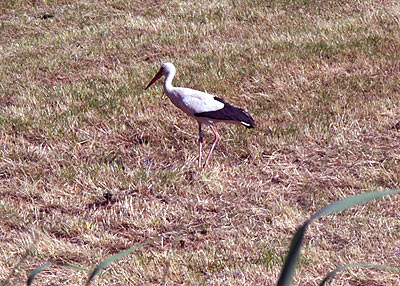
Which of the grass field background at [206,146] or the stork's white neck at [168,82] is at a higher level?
the stork's white neck at [168,82]

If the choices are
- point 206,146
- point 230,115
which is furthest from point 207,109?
point 206,146

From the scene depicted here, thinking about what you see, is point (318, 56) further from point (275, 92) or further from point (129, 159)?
point (129, 159)

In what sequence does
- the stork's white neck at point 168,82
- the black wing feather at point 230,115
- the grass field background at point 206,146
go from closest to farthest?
1. the grass field background at point 206,146
2. the black wing feather at point 230,115
3. the stork's white neck at point 168,82

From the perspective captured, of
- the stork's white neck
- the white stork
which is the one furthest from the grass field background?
the stork's white neck

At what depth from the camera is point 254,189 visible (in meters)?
5.59

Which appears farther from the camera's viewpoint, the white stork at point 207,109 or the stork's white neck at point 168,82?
the stork's white neck at point 168,82

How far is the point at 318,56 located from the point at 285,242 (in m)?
4.04

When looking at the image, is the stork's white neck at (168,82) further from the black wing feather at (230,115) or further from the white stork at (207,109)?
the black wing feather at (230,115)

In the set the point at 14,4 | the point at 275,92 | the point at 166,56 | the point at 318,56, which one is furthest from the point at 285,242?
the point at 14,4

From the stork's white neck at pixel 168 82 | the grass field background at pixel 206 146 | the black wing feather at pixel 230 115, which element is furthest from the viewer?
the stork's white neck at pixel 168 82

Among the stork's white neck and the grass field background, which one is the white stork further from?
the grass field background

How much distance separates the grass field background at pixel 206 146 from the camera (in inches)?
180

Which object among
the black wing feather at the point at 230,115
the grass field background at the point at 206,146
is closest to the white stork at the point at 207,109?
the black wing feather at the point at 230,115

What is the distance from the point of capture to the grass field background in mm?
4574
